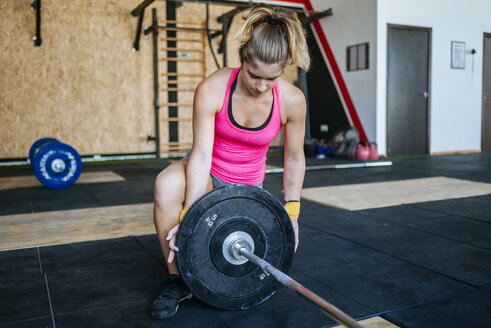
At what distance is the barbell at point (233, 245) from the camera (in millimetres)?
1258

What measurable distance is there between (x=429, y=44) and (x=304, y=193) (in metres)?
3.88

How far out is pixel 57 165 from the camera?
3.68 m

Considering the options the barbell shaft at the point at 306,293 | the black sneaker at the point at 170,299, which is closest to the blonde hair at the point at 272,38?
the barbell shaft at the point at 306,293

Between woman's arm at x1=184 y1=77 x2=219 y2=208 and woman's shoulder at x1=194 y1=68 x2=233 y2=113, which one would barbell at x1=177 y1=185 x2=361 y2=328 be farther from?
woman's shoulder at x1=194 y1=68 x2=233 y2=113

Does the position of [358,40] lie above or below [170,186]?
above

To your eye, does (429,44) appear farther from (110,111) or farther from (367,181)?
(110,111)

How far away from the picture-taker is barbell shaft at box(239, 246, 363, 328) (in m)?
0.87

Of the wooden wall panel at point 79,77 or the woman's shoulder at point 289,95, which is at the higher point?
the wooden wall panel at point 79,77

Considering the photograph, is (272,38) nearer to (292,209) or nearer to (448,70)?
(292,209)

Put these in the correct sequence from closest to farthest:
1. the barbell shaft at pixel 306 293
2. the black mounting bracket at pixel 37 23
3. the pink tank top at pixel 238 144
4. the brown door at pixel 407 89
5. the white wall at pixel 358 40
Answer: the barbell shaft at pixel 306 293, the pink tank top at pixel 238 144, the black mounting bracket at pixel 37 23, the white wall at pixel 358 40, the brown door at pixel 407 89

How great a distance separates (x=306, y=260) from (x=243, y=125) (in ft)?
2.22

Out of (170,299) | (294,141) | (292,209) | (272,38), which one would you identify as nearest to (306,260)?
(292,209)

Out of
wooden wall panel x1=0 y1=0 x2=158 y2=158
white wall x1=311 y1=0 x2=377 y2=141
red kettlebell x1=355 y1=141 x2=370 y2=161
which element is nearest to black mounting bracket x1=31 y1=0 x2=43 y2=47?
wooden wall panel x1=0 y1=0 x2=158 y2=158

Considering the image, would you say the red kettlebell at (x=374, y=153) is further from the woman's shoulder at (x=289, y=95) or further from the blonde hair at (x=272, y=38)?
the blonde hair at (x=272, y=38)
